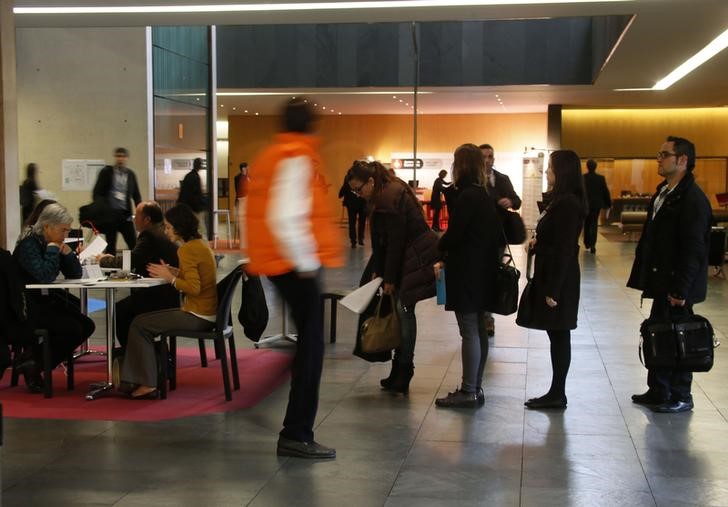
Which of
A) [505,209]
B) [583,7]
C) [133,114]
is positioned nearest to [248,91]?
[133,114]

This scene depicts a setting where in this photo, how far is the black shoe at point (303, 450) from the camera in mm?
4469

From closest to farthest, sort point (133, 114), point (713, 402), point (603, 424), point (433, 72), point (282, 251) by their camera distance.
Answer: point (282, 251), point (603, 424), point (713, 402), point (133, 114), point (433, 72)

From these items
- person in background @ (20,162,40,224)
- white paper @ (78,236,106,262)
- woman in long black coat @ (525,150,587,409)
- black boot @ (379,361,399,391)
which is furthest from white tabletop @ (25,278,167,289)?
person in background @ (20,162,40,224)

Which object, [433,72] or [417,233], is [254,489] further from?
[433,72]

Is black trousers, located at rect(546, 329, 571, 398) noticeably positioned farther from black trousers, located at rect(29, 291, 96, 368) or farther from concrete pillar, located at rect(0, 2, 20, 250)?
concrete pillar, located at rect(0, 2, 20, 250)

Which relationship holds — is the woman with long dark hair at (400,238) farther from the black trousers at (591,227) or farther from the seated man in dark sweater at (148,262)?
the black trousers at (591,227)

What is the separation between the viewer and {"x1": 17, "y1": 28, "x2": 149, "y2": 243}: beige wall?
49.6 ft

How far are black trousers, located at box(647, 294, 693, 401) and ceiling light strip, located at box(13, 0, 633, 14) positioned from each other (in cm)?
375

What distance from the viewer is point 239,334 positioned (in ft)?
27.8

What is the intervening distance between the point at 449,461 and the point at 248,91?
59.9 ft

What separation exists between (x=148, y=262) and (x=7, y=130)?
1313 millimetres

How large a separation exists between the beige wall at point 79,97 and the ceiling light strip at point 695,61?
29.0ft

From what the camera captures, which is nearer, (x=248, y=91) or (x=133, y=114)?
(x=133, y=114)

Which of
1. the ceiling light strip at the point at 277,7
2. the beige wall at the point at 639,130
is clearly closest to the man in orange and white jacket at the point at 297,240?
the ceiling light strip at the point at 277,7
